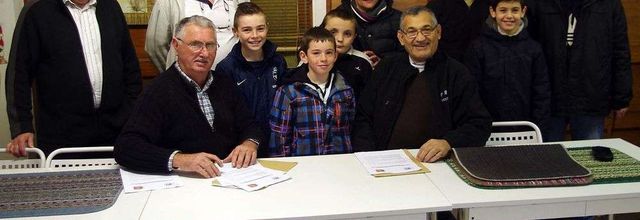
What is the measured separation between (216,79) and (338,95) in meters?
0.57

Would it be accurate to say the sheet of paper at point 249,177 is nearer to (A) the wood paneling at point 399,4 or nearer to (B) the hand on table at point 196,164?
(B) the hand on table at point 196,164

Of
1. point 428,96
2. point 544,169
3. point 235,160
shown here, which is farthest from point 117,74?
point 544,169

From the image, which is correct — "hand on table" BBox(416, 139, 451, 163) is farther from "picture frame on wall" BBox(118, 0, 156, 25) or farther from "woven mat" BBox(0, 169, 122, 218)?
"picture frame on wall" BBox(118, 0, 156, 25)

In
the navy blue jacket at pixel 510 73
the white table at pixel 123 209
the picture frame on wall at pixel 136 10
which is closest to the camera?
the white table at pixel 123 209

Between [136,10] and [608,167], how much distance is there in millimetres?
2932

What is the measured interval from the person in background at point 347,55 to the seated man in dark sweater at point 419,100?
0.16 metres

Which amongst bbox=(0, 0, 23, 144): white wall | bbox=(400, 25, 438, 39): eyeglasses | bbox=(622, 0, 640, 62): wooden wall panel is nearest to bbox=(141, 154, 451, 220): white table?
bbox=(400, 25, 438, 39): eyeglasses

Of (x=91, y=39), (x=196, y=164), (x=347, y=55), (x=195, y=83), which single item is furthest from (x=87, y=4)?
(x=347, y=55)

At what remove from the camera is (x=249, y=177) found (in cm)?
224

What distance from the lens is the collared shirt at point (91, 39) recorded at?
112 inches

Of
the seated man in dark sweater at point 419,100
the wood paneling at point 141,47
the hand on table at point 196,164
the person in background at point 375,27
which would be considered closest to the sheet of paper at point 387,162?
the seated man in dark sweater at point 419,100

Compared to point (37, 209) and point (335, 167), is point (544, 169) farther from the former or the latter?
point (37, 209)

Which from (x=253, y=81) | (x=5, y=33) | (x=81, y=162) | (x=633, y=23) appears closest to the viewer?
(x=81, y=162)

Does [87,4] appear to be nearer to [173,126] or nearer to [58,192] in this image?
[173,126]
